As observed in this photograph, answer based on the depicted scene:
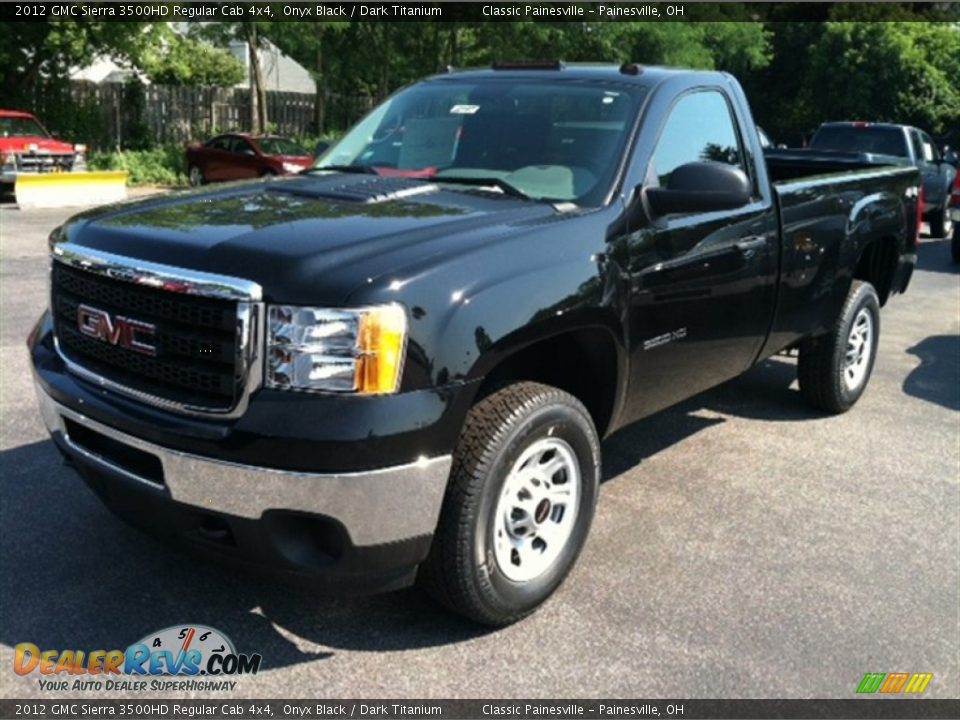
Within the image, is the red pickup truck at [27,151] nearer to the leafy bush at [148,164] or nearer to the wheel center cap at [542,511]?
the leafy bush at [148,164]

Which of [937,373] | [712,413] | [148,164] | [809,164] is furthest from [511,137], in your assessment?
[148,164]

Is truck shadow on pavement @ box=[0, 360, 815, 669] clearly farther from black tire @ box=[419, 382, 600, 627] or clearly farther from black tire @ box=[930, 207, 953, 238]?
A: black tire @ box=[930, 207, 953, 238]

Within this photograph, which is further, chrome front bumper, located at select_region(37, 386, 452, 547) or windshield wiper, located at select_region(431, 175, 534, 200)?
windshield wiper, located at select_region(431, 175, 534, 200)

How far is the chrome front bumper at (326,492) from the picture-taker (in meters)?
2.78

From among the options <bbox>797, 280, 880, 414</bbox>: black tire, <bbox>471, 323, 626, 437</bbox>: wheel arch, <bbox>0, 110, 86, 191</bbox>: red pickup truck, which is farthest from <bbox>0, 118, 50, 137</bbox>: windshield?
<bbox>471, 323, 626, 437</bbox>: wheel arch

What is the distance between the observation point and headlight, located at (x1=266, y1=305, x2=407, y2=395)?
2.77 metres

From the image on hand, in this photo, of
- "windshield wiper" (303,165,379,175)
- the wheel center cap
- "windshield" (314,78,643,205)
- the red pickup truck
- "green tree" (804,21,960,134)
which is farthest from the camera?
"green tree" (804,21,960,134)

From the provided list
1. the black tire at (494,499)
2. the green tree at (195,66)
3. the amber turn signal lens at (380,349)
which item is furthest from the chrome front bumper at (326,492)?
the green tree at (195,66)

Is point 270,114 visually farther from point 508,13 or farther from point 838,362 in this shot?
point 838,362

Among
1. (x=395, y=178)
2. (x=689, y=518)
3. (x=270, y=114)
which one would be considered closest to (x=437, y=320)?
(x=395, y=178)

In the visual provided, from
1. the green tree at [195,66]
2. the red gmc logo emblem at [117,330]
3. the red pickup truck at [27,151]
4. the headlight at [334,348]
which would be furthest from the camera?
the green tree at [195,66]

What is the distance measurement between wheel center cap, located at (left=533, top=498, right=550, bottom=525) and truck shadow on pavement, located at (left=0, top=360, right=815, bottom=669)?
1.43 feet

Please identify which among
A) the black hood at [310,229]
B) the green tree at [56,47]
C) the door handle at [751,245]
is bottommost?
the door handle at [751,245]

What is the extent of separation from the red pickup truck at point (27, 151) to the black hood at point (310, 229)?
632 inches
